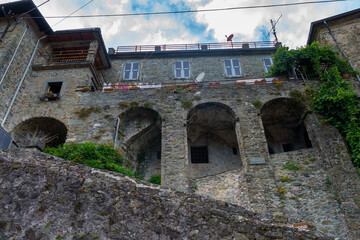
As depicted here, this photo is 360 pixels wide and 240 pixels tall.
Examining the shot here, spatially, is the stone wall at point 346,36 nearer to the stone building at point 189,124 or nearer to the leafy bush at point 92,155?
the stone building at point 189,124

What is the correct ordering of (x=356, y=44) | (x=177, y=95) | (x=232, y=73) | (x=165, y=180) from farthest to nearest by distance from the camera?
(x=232, y=73), (x=356, y=44), (x=177, y=95), (x=165, y=180)

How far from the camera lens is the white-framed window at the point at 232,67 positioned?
17188 mm

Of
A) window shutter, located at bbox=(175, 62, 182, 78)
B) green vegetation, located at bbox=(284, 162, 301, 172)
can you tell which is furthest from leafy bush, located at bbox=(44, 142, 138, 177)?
window shutter, located at bbox=(175, 62, 182, 78)

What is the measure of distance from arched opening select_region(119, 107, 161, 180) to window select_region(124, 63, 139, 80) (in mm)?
5310

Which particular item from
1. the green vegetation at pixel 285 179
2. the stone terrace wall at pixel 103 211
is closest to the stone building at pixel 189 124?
the green vegetation at pixel 285 179

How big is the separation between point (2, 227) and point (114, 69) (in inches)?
596

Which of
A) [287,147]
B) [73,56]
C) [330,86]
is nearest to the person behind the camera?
[330,86]

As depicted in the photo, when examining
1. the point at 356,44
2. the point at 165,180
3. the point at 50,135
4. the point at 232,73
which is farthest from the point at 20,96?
the point at 356,44

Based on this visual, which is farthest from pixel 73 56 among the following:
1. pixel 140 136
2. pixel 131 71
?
pixel 140 136

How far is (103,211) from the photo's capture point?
385cm

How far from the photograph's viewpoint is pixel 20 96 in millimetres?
13062

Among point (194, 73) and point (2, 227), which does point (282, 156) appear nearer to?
point (194, 73)

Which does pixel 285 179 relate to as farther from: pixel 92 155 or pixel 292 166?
pixel 92 155

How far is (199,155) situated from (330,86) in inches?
285
